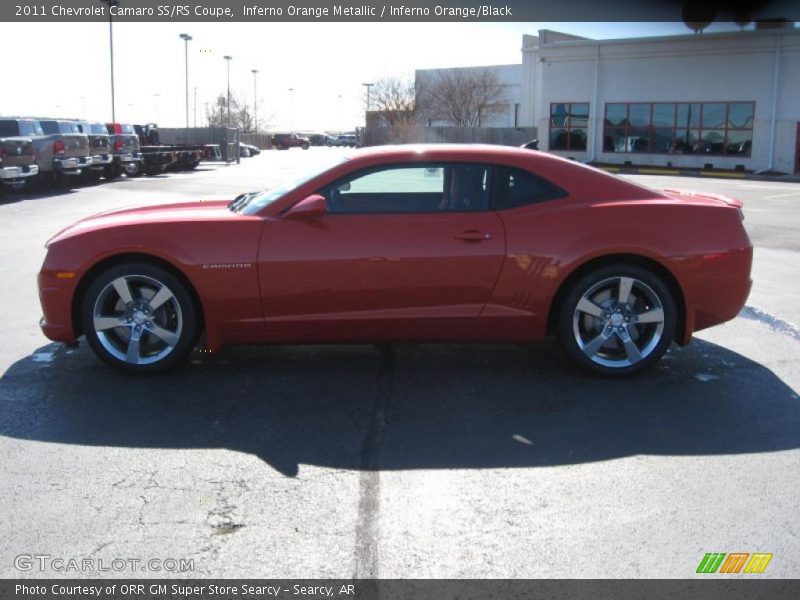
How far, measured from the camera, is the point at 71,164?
23781mm

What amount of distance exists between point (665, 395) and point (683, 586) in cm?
235

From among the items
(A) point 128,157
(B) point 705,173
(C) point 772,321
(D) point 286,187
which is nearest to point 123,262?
(D) point 286,187

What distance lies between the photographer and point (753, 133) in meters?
37.3

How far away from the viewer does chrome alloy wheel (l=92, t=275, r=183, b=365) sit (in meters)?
5.57

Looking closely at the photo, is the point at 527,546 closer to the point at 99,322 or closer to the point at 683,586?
the point at 683,586

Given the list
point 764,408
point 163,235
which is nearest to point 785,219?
point 764,408

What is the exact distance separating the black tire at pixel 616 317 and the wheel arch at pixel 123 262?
235cm

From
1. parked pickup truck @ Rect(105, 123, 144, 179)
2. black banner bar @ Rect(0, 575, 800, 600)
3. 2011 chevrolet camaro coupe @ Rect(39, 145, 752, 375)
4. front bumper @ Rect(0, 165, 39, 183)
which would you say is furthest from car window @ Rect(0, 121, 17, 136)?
black banner bar @ Rect(0, 575, 800, 600)

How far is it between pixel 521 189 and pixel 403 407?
168 centimetres

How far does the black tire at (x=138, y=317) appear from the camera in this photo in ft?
18.2

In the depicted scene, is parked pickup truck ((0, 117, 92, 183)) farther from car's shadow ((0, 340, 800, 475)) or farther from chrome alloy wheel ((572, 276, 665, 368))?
chrome alloy wheel ((572, 276, 665, 368))

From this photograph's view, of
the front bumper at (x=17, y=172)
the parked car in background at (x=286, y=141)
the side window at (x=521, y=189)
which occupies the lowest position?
the front bumper at (x=17, y=172)
